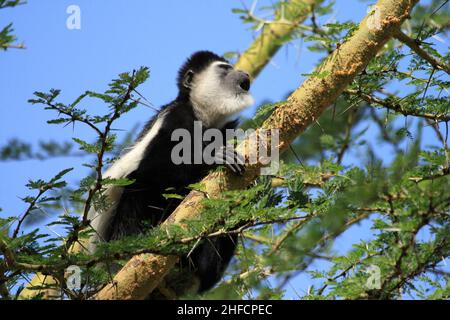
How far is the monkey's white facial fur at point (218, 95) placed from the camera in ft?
14.8

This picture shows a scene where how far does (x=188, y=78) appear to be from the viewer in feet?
15.2

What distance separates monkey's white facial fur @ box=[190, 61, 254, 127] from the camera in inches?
178

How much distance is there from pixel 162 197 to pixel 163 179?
137 millimetres

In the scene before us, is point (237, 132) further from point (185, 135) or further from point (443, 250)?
point (443, 250)

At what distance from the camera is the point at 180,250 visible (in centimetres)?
229

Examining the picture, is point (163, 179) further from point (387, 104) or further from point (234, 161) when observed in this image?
point (387, 104)

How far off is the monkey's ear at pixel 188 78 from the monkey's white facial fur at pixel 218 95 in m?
0.03

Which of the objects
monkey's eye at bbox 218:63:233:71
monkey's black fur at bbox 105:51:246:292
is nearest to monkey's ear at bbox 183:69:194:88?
monkey's eye at bbox 218:63:233:71

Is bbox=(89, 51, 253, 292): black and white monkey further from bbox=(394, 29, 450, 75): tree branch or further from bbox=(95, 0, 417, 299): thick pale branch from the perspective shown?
bbox=(394, 29, 450, 75): tree branch

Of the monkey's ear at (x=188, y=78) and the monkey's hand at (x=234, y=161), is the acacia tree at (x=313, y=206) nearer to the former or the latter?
the monkey's hand at (x=234, y=161)

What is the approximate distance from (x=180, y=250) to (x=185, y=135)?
1583 mm

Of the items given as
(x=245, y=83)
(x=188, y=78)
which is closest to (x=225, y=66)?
(x=245, y=83)

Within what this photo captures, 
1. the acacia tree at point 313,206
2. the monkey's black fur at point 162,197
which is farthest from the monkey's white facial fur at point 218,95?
the acacia tree at point 313,206

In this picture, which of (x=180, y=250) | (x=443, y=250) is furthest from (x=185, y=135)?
(x=443, y=250)
